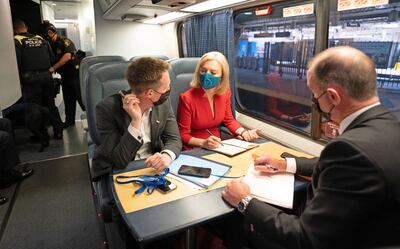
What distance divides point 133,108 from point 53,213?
169 centimetres

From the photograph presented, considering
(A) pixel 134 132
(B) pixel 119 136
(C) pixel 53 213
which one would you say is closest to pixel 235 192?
(A) pixel 134 132

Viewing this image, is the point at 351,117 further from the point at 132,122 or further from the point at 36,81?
the point at 36,81

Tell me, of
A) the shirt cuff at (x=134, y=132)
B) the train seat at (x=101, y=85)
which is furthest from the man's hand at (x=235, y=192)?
the train seat at (x=101, y=85)

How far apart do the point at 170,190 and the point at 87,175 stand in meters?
2.43

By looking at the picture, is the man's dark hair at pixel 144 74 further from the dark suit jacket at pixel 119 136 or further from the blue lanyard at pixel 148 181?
the blue lanyard at pixel 148 181

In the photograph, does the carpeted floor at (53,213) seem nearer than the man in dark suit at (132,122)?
No

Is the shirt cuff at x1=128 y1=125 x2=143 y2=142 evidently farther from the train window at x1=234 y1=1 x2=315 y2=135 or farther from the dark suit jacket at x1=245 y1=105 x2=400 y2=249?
the train window at x1=234 y1=1 x2=315 y2=135

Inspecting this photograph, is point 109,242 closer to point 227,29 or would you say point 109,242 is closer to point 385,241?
point 385,241

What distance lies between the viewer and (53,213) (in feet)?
8.82

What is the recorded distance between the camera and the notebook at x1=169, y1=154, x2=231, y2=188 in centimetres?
142

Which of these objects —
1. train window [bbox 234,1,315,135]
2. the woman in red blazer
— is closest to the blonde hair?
the woman in red blazer

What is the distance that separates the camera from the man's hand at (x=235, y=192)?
A: 1.23 m

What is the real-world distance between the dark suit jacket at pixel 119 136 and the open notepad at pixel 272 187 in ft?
1.75

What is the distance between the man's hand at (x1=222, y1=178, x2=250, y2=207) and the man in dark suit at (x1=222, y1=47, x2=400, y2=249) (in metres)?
0.11
